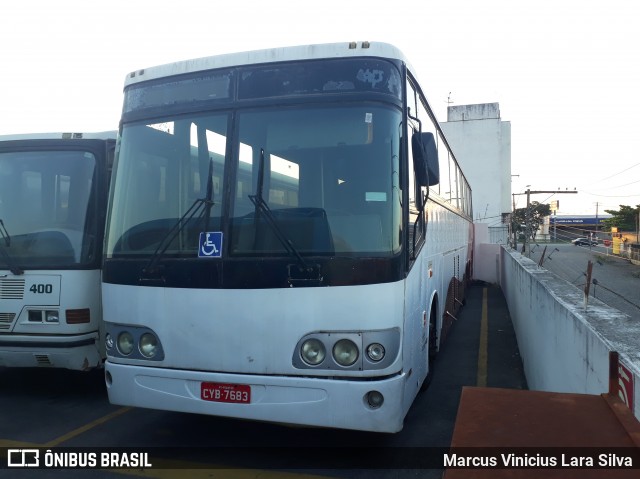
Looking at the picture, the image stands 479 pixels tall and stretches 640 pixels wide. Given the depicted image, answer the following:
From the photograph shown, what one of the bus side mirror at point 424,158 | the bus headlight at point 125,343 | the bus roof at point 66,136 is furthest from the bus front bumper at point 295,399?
the bus roof at point 66,136

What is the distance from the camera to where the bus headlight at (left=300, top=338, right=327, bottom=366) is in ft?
13.7

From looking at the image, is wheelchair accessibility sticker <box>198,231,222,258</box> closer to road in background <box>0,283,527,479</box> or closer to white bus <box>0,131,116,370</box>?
road in background <box>0,283,527,479</box>

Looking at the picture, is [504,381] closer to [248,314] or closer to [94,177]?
[248,314]

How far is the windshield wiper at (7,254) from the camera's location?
615 centimetres

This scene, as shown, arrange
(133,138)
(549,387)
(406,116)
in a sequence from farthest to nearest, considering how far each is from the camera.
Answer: (549,387) < (133,138) < (406,116)

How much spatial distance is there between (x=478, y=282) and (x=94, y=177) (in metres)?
19.1

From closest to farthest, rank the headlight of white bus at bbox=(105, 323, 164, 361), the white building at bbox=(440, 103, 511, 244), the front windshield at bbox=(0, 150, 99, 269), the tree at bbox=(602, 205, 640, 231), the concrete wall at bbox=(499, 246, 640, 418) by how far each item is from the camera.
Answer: the concrete wall at bbox=(499, 246, 640, 418) → the headlight of white bus at bbox=(105, 323, 164, 361) → the front windshield at bbox=(0, 150, 99, 269) → the white building at bbox=(440, 103, 511, 244) → the tree at bbox=(602, 205, 640, 231)

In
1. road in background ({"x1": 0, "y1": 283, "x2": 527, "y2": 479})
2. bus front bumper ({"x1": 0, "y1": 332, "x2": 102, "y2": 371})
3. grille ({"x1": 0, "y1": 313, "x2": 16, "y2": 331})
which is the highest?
grille ({"x1": 0, "y1": 313, "x2": 16, "y2": 331})

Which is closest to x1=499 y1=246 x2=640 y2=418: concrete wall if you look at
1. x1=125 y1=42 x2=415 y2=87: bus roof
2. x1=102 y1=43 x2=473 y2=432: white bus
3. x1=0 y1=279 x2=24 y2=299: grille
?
x1=102 y1=43 x2=473 y2=432: white bus

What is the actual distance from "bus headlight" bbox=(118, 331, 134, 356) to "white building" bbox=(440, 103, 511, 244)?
29968mm

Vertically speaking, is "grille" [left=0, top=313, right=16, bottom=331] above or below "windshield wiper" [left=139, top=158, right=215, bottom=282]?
below

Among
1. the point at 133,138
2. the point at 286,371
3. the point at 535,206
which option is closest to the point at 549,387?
the point at 286,371

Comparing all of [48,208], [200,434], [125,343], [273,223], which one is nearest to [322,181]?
[273,223]

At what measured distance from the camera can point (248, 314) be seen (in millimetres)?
4328
